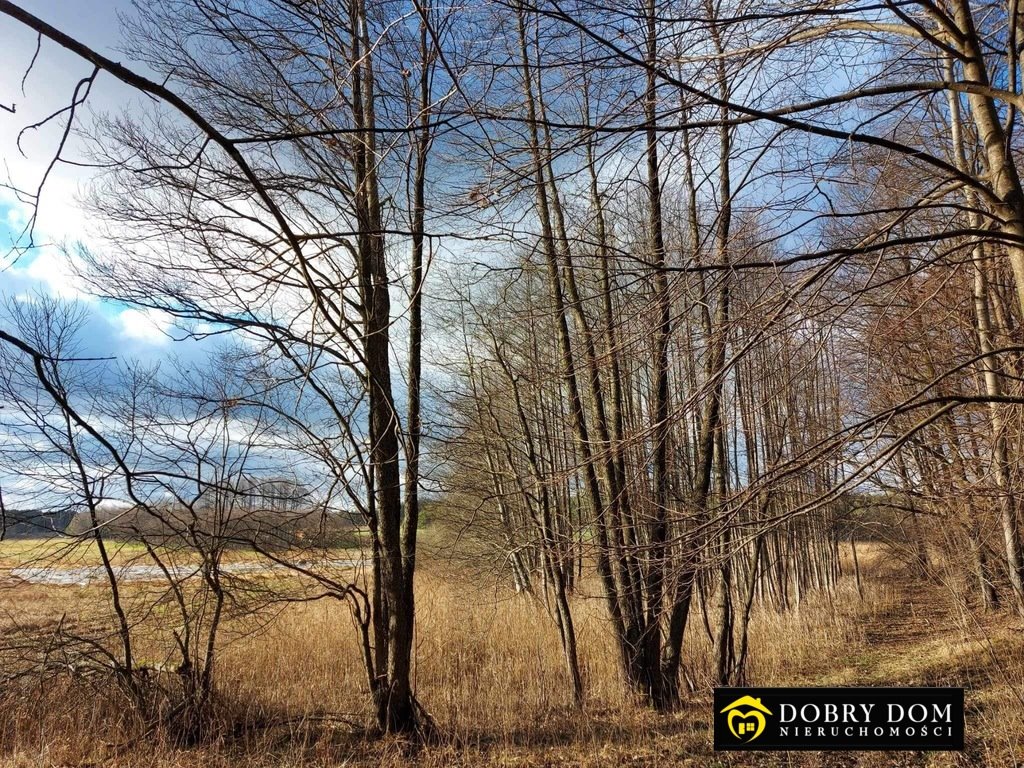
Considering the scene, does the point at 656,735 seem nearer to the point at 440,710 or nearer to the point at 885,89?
the point at 440,710

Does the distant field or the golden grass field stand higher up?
the distant field

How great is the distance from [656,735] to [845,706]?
181 centimetres

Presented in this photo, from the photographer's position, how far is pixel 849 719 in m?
4.09

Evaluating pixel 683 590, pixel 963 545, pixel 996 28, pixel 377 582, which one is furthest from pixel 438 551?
pixel 996 28

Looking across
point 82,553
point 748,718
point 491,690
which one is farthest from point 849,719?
point 82,553

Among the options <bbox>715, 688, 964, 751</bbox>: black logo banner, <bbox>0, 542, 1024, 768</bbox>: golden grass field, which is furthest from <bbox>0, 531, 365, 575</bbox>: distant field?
<bbox>715, 688, 964, 751</bbox>: black logo banner

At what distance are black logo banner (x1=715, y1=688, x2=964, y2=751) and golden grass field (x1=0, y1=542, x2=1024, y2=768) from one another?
25cm

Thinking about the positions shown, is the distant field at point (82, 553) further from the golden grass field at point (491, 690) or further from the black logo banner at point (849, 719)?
the black logo banner at point (849, 719)

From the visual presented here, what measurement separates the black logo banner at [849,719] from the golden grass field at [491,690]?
0.83 feet

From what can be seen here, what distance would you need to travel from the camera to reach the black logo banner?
13.4 feet

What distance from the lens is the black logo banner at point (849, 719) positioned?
4.08m

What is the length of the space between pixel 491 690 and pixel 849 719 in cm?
383

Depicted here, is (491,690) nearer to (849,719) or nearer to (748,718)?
(748,718)

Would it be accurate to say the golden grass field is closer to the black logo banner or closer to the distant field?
the distant field
